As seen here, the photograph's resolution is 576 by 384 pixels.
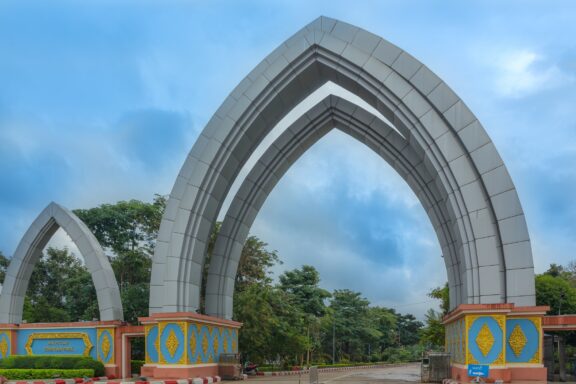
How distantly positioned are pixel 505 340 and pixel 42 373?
16.2 metres

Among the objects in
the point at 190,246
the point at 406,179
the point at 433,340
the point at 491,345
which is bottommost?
the point at 433,340

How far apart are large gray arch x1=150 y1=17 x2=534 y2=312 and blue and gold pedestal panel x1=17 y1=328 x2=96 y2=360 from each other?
15.4 ft

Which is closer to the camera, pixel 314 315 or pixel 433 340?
pixel 433 340

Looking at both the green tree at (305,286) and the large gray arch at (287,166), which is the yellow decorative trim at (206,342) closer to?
the large gray arch at (287,166)

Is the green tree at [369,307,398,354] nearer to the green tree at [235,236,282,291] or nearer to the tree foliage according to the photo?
the tree foliage

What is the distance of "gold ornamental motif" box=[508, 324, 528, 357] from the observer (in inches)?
708

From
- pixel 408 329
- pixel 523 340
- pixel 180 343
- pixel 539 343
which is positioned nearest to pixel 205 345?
pixel 180 343

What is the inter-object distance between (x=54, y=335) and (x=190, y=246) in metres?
7.99

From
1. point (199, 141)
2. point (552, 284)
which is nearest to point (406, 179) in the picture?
point (199, 141)

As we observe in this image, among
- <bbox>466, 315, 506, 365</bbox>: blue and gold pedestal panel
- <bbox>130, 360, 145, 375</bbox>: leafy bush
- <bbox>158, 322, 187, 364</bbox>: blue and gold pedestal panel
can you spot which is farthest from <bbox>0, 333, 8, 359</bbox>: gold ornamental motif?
<bbox>466, 315, 506, 365</bbox>: blue and gold pedestal panel

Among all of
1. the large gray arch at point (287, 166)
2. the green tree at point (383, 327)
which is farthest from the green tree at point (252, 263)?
the green tree at point (383, 327)

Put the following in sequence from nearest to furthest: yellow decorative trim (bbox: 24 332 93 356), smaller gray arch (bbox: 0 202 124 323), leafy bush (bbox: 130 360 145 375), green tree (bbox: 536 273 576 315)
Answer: smaller gray arch (bbox: 0 202 124 323) < yellow decorative trim (bbox: 24 332 93 356) < green tree (bbox: 536 273 576 315) < leafy bush (bbox: 130 360 145 375)

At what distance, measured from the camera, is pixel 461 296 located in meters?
23.2

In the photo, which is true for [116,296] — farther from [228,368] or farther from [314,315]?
[314,315]
